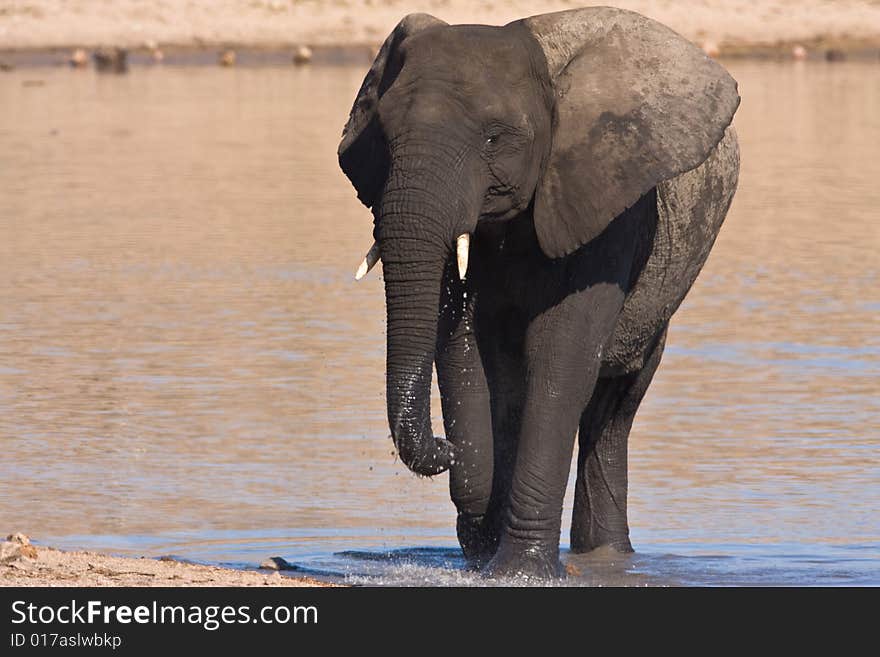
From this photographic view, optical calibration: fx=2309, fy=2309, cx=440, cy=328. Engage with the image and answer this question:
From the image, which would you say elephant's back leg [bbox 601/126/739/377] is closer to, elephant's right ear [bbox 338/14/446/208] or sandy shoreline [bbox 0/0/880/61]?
elephant's right ear [bbox 338/14/446/208]

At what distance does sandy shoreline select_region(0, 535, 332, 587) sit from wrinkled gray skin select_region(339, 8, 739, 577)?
758mm

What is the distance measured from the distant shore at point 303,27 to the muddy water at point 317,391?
96.4ft

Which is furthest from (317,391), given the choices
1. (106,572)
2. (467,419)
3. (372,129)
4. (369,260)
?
(369,260)

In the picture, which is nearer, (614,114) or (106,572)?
(106,572)

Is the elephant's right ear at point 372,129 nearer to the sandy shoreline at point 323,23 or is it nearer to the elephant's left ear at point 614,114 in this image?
the elephant's left ear at point 614,114

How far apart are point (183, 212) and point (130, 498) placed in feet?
41.2

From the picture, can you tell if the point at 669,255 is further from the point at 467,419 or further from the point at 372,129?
the point at 372,129

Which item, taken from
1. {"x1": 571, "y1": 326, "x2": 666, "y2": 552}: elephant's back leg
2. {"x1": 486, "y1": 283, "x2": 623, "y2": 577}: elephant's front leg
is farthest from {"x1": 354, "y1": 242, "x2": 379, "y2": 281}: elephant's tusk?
{"x1": 571, "y1": 326, "x2": 666, "y2": 552}: elephant's back leg

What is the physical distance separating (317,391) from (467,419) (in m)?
4.07

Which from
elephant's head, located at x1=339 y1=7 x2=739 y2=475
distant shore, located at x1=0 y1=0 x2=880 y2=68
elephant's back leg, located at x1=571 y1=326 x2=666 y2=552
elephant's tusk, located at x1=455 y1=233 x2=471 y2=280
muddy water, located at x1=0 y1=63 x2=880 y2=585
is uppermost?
elephant's head, located at x1=339 y1=7 x2=739 y2=475

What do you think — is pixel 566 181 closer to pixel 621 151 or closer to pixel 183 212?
pixel 621 151

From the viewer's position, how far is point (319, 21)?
56.9 meters

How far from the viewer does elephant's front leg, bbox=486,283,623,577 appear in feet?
29.4

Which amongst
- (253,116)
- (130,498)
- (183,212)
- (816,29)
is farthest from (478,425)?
(816,29)
